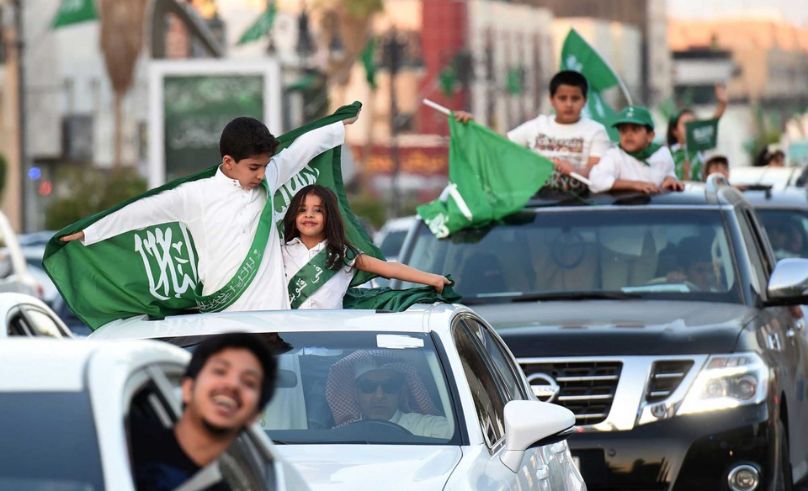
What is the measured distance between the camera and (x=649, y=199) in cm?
1109

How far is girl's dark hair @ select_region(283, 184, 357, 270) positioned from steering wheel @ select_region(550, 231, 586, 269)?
2.23 metres

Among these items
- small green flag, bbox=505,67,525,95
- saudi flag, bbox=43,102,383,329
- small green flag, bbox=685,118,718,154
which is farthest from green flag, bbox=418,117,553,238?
small green flag, bbox=505,67,525,95

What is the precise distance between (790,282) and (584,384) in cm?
131

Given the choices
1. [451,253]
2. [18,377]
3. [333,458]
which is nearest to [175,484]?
[18,377]

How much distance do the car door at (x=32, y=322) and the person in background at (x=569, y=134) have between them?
192 inches

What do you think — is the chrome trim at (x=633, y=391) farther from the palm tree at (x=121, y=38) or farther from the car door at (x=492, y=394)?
the palm tree at (x=121, y=38)

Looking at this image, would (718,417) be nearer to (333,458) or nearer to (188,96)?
(333,458)

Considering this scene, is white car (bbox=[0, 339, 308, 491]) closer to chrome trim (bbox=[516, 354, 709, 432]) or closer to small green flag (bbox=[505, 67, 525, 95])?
chrome trim (bbox=[516, 354, 709, 432])

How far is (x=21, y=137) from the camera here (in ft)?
129

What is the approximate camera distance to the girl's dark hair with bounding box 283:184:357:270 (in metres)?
8.49

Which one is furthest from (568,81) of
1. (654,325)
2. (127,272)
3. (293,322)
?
(293,322)

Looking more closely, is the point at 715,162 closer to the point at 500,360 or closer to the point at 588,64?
the point at 588,64

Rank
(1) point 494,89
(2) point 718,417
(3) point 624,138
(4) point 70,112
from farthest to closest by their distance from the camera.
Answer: (1) point 494,89, (4) point 70,112, (3) point 624,138, (2) point 718,417

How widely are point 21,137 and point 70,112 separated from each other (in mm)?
47095
